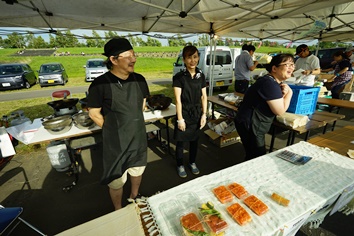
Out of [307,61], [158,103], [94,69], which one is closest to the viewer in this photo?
[158,103]

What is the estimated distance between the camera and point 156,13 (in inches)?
128

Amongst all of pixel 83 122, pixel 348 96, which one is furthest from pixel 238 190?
pixel 348 96

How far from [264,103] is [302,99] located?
1.07 m

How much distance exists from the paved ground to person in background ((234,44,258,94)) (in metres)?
1.90

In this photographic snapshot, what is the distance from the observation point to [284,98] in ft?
6.05

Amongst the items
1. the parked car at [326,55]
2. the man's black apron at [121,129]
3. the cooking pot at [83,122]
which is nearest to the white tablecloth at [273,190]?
the man's black apron at [121,129]

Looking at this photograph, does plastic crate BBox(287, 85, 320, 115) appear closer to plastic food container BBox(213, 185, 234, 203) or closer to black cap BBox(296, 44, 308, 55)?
black cap BBox(296, 44, 308, 55)

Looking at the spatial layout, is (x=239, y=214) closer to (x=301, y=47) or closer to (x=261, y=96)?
(x=261, y=96)

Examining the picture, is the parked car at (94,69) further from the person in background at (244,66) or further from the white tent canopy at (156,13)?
the person in background at (244,66)

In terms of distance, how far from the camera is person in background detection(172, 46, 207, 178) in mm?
2227

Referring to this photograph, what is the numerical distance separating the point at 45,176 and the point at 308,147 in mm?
4045

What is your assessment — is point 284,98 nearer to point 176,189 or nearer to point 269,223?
point 269,223

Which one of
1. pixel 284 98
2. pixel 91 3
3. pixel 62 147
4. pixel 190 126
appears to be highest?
pixel 91 3

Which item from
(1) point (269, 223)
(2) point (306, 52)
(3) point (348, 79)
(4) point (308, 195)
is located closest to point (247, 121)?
(4) point (308, 195)
